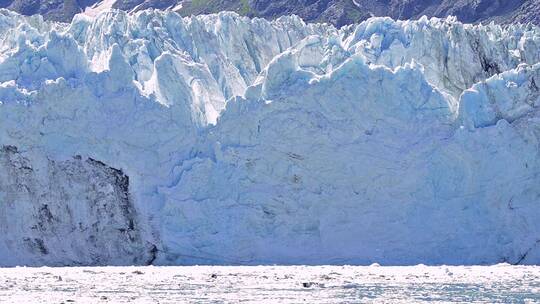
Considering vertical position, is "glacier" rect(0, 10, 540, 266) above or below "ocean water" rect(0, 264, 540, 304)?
above

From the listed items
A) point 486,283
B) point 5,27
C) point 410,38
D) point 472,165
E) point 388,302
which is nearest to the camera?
point 388,302

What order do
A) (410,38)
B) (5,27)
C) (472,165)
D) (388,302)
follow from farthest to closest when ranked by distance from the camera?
(5,27) < (410,38) < (472,165) < (388,302)

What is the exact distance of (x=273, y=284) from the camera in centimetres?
2119

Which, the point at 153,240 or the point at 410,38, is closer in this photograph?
the point at 153,240

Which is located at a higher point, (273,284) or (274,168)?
(274,168)

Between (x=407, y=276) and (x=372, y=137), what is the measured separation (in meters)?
4.30

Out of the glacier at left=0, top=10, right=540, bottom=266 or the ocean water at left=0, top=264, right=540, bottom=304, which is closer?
the ocean water at left=0, top=264, right=540, bottom=304

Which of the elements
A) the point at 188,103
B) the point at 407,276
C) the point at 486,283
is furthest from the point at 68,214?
the point at 486,283

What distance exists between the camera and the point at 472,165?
85.9 feet

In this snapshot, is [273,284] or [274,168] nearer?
[273,284]

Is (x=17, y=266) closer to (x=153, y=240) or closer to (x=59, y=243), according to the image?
(x=59, y=243)

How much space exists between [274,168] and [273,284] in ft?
17.9

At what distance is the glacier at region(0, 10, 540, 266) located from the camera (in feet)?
85.9

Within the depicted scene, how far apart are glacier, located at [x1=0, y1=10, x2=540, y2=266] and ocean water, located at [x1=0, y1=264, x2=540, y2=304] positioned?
0.94 m
